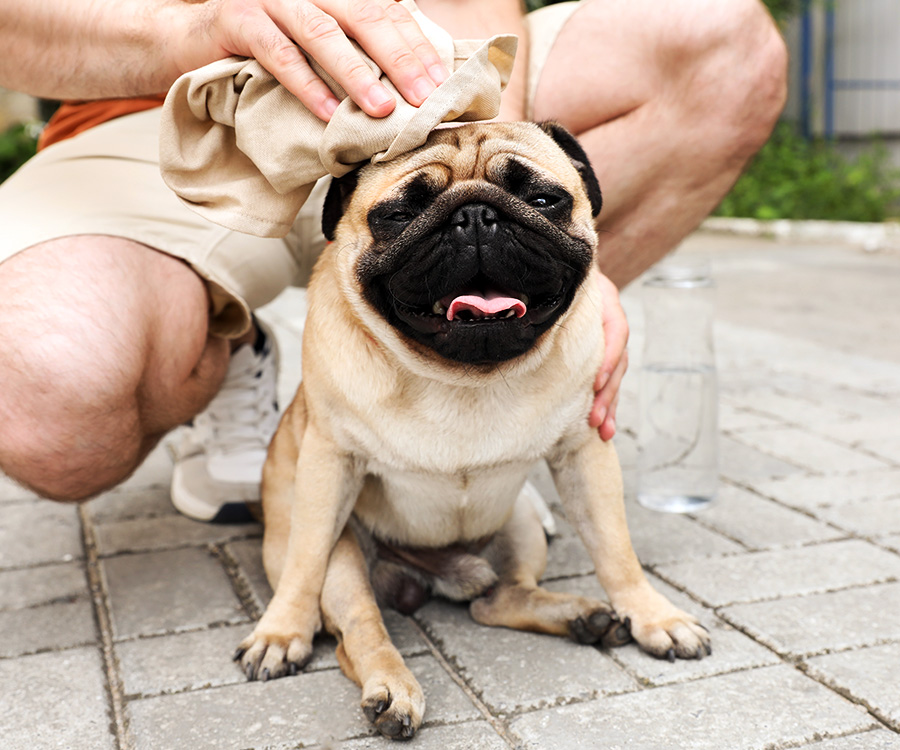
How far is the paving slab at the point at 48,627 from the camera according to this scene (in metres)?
1.93

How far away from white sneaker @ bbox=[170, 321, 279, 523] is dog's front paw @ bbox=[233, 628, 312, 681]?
763 mm

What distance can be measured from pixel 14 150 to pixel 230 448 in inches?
273

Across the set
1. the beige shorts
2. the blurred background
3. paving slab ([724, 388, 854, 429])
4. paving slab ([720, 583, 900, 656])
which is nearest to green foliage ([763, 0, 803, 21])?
the blurred background

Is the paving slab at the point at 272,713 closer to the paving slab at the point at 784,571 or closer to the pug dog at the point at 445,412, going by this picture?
the pug dog at the point at 445,412

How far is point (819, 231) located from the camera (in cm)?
864

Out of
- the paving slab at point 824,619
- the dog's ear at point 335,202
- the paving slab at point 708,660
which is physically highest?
the dog's ear at point 335,202

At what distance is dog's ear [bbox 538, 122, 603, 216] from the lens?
1825 mm

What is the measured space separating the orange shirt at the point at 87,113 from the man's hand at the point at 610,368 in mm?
1224

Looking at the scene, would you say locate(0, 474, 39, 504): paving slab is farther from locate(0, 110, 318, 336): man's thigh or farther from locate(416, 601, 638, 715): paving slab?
locate(416, 601, 638, 715): paving slab

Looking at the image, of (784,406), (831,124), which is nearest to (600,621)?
(784,406)

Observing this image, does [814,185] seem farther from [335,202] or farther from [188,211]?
[335,202]

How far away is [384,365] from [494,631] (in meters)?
0.59

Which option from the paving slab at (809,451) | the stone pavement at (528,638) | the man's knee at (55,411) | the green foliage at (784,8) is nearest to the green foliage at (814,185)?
the green foliage at (784,8)

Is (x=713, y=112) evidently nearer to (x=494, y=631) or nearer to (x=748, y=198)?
(x=494, y=631)
